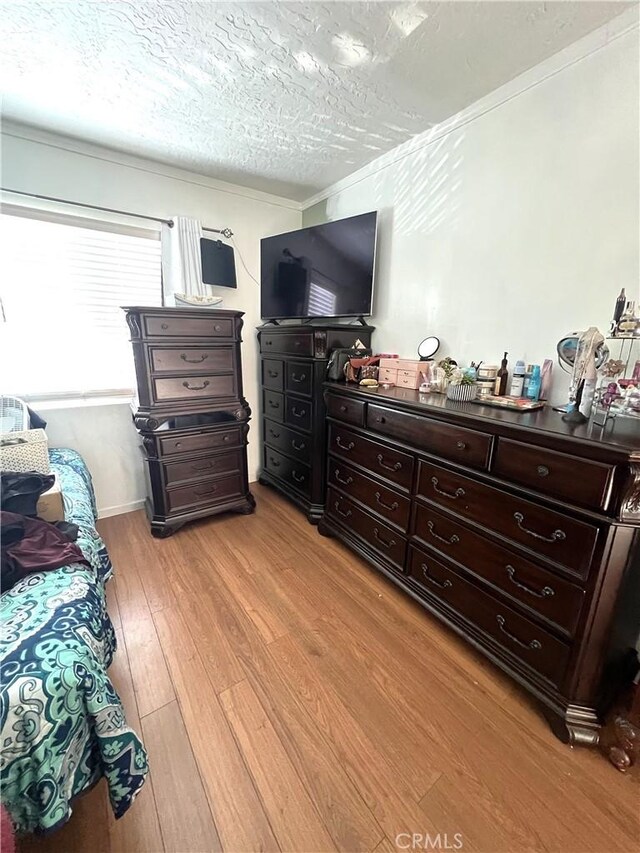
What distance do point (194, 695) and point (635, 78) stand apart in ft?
9.10

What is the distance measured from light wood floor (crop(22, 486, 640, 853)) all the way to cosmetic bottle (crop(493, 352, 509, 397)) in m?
1.14

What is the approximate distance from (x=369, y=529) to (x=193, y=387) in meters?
1.41

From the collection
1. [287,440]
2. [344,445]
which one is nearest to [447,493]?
[344,445]

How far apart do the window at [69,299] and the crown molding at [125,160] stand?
38cm

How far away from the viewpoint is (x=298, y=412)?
246cm

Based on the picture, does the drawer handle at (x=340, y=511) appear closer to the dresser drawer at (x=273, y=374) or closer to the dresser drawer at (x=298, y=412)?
the dresser drawer at (x=298, y=412)

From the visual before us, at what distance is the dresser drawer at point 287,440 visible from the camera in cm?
244

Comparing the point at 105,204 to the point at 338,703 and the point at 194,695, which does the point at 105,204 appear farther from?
the point at 338,703

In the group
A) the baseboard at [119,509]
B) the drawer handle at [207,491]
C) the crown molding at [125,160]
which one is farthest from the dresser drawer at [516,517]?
the crown molding at [125,160]

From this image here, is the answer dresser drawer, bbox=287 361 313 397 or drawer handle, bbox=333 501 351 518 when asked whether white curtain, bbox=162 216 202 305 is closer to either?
dresser drawer, bbox=287 361 313 397

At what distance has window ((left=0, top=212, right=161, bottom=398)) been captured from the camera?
2.05 m

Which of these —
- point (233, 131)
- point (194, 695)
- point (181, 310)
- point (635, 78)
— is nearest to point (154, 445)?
point (181, 310)

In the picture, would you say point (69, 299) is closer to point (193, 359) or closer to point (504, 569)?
point (193, 359)

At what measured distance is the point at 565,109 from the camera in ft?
4.56
